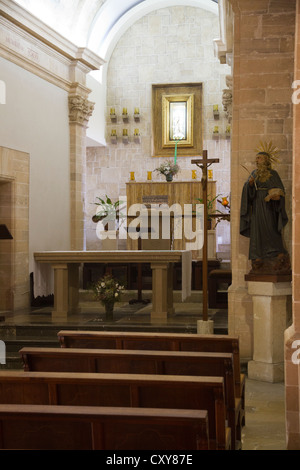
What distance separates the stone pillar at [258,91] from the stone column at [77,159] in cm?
566

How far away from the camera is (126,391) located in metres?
3.67

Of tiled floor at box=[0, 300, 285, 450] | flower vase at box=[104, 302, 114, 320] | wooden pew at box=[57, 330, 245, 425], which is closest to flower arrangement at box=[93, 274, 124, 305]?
flower vase at box=[104, 302, 114, 320]

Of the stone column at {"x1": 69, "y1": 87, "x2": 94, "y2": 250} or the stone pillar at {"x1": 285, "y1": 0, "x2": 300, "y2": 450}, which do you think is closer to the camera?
the stone pillar at {"x1": 285, "y1": 0, "x2": 300, "y2": 450}

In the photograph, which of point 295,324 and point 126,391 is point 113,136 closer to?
point 295,324

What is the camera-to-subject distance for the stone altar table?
945cm

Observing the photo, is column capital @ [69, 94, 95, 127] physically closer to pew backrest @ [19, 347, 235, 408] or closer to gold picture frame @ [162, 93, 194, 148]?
gold picture frame @ [162, 93, 194, 148]

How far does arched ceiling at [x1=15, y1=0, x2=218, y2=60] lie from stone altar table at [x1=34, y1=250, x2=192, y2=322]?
4.50 metres

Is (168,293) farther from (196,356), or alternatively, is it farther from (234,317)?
(196,356)

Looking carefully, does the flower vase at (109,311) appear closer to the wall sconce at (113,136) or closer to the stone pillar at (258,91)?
the stone pillar at (258,91)

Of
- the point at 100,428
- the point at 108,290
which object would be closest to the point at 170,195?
the point at 108,290

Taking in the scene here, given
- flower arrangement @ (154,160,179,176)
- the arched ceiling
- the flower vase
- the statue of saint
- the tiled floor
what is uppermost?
the arched ceiling

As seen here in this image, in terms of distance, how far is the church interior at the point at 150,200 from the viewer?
443cm

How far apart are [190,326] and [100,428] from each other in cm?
604
